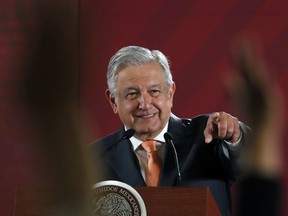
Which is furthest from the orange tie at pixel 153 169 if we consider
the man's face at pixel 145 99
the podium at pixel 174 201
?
the podium at pixel 174 201

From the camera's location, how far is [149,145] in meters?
2.56

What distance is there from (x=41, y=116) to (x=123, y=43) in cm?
302

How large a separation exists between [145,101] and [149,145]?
16 centimetres

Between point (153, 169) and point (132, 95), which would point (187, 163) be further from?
point (132, 95)

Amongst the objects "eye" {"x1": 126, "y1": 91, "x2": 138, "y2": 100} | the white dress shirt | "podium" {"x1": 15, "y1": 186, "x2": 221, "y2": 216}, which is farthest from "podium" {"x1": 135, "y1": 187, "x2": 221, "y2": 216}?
"eye" {"x1": 126, "y1": 91, "x2": 138, "y2": 100}

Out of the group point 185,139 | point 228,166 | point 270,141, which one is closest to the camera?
point 270,141

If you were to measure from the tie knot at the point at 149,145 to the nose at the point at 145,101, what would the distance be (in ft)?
0.40

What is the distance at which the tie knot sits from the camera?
8.37 ft

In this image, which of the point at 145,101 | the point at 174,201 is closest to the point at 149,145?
the point at 145,101

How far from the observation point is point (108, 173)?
95.9 inches

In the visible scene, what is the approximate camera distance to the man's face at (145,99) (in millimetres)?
2600

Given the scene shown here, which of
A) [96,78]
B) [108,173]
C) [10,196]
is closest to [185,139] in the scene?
[108,173]

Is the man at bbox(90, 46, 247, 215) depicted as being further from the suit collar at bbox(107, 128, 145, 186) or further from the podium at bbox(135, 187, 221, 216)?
the podium at bbox(135, 187, 221, 216)

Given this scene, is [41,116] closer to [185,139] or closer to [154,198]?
[154,198]
